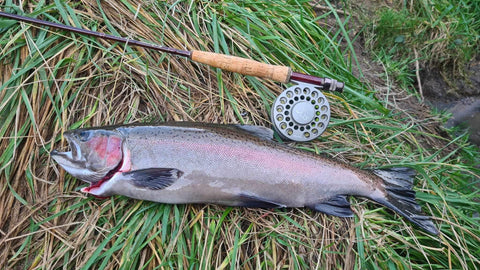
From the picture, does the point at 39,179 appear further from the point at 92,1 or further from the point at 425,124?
the point at 425,124

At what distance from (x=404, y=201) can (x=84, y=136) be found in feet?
7.67

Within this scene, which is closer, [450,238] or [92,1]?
[450,238]

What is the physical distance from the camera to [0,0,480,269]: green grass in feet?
8.23

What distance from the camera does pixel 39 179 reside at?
255cm

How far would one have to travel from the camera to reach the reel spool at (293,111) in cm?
276

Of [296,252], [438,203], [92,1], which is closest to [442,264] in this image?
[438,203]

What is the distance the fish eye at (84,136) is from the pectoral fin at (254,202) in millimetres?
1104

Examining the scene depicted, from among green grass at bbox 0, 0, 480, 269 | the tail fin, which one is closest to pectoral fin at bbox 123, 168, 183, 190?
green grass at bbox 0, 0, 480, 269

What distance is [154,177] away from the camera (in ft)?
7.78

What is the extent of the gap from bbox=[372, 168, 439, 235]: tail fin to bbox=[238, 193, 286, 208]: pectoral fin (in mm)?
806

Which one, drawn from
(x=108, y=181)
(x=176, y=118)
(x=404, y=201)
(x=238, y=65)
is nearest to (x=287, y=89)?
(x=238, y=65)

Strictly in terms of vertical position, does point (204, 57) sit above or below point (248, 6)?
below

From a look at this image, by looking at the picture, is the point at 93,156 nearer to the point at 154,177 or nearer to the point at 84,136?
the point at 84,136

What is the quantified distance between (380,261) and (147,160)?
1.80 m
